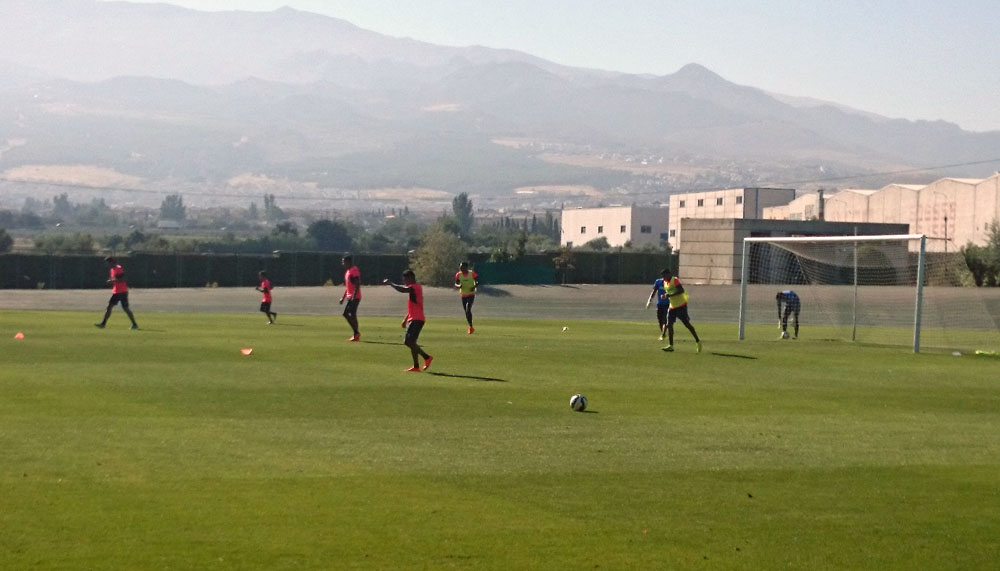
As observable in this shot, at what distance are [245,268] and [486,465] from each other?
6341cm

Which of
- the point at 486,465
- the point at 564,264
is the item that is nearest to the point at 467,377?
the point at 486,465

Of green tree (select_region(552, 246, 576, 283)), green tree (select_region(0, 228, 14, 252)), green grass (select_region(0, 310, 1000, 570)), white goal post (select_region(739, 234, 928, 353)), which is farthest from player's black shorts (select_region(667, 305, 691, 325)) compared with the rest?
green tree (select_region(0, 228, 14, 252))

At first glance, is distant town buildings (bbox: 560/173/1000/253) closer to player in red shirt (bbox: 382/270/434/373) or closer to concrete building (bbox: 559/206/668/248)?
concrete building (bbox: 559/206/668/248)

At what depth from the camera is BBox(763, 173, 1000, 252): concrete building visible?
80.3 metres

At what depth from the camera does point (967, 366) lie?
2455 centimetres

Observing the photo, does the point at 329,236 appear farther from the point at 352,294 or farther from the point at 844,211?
the point at 352,294

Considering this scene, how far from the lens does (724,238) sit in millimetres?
65375

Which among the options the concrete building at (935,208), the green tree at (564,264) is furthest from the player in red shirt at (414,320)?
the concrete building at (935,208)

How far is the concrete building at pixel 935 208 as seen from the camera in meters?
80.3

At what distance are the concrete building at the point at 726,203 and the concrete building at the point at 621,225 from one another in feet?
18.1

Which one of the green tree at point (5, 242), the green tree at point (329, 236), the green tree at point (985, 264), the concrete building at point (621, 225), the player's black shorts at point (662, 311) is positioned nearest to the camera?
the player's black shorts at point (662, 311)

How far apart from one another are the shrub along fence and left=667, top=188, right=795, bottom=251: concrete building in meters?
51.0

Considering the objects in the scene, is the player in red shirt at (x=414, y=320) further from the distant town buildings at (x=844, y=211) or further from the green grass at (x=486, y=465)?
the distant town buildings at (x=844, y=211)

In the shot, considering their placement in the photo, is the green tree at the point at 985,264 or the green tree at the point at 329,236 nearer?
the green tree at the point at 985,264
